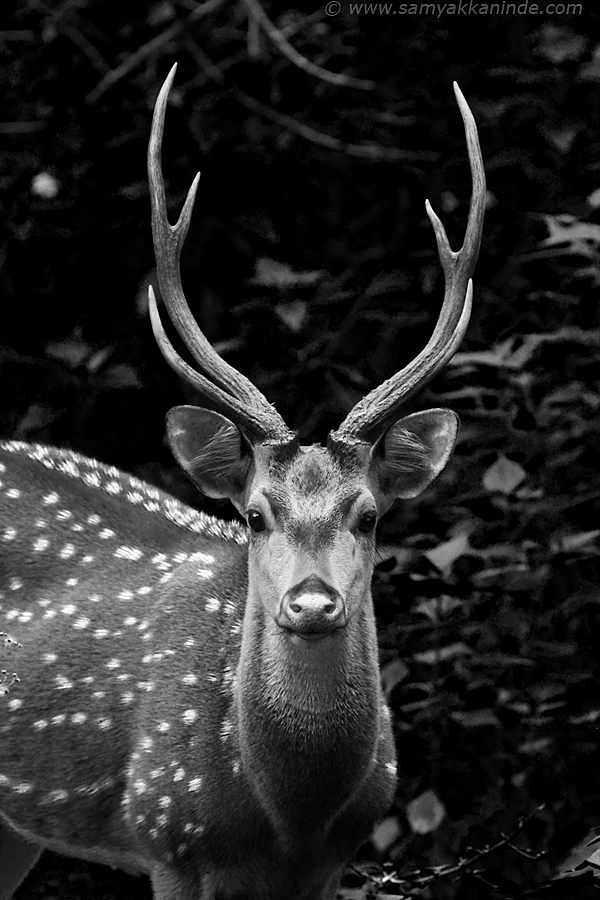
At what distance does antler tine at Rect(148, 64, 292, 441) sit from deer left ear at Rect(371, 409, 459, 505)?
26 centimetres

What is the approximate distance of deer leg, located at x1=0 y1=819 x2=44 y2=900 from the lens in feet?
14.2

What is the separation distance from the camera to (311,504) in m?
3.17

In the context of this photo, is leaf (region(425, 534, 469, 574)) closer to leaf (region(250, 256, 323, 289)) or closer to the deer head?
leaf (region(250, 256, 323, 289))

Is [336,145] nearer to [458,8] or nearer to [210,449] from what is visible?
[458,8]

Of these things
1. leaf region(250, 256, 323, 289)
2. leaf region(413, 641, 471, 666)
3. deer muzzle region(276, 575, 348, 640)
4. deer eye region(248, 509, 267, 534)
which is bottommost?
deer muzzle region(276, 575, 348, 640)

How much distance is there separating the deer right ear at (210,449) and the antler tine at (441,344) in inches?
11.1

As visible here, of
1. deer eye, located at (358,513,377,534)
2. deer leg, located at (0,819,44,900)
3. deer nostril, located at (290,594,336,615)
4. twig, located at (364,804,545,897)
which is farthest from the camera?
twig, located at (364,804,545,897)

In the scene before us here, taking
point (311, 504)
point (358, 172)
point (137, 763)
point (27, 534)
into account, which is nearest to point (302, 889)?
point (137, 763)

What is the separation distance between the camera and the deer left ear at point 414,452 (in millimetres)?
3408

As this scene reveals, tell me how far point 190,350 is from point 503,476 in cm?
146

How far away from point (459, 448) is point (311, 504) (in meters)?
1.44

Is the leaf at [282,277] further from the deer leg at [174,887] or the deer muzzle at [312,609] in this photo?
the deer leg at [174,887]

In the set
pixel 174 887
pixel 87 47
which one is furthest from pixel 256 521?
pixel 87 47

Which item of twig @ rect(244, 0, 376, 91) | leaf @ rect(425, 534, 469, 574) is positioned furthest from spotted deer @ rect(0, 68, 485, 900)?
twig @ rect(244, 0, 376, 91)
